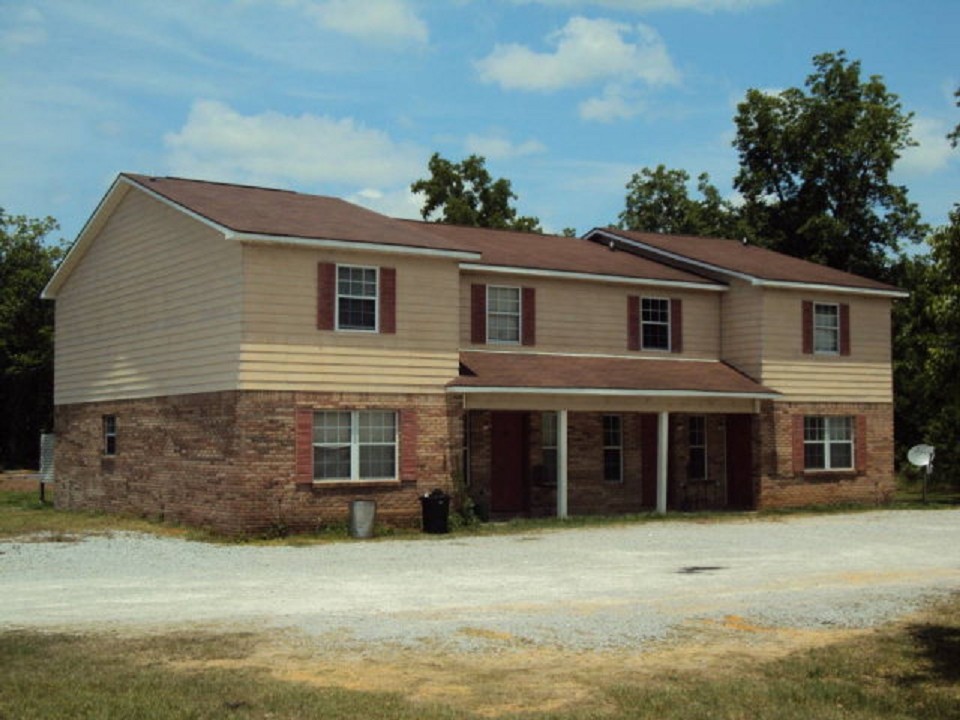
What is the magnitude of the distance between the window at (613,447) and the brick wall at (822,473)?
3.46 meters

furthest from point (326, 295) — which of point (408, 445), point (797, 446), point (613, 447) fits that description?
point (797, 446)

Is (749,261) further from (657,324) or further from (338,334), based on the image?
(338,334)

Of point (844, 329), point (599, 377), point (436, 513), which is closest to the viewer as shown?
point (436, 513)

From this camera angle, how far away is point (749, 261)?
110 ft

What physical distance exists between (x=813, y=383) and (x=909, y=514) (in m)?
3.90

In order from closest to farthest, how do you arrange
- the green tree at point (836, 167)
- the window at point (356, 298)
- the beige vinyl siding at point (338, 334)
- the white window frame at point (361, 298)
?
the beige vinyl siding at point (338, 334), the white window frame at point (361, 298), the window at point (356, 298), the green tree at point (836, 167)

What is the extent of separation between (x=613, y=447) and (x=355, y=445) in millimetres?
8326

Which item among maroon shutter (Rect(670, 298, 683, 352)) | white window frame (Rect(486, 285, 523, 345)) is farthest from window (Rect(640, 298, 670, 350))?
white window frame (Rect(486, 285, 523, 345))

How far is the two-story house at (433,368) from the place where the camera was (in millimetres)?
23531

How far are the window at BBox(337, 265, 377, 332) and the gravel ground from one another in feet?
14.5

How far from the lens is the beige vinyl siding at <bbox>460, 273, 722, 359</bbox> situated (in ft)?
92.0

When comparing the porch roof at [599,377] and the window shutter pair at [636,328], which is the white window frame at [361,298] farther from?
the window shutter pair at [636,328]

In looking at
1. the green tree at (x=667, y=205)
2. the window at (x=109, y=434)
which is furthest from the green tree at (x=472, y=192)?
the window at (x=109, y=434)

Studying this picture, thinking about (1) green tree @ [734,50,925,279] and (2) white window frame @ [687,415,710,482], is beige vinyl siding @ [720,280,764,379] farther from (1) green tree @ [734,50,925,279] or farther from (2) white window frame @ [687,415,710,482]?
(1) green tree @ [734,50,925,279]
